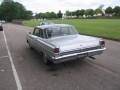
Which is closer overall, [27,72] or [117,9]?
[27,72]

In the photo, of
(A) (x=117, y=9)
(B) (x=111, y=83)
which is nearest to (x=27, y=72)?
A: (B) (x=111, y=83)

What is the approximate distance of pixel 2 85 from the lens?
16.3 feet

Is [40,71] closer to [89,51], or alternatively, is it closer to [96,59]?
[89,51]

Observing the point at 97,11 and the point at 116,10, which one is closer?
the point at 116,10

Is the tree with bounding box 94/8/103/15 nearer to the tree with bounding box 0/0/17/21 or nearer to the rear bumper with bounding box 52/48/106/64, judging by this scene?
the tree with bounding box 0/0/17/21

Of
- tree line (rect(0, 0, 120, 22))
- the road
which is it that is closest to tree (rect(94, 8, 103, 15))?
tree line (rect(0, 0, 120, 22))

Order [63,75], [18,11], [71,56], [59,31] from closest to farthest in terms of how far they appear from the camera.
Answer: [63,75] < [71,56] < [59,31] < [18,11]

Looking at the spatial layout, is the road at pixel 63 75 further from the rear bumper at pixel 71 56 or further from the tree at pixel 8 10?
the tree at pixel 8 10

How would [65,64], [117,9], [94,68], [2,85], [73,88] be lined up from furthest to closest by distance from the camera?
[117,9] → [65,64] → [94,68] → [2,85] → [73,88]

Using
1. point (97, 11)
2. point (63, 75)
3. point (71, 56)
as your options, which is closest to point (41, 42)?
point (71, 56)

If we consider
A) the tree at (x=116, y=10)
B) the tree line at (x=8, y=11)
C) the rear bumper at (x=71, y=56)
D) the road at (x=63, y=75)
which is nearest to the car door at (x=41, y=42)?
the road at (x=63, y=75)

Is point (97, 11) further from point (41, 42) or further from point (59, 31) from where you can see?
point (41, 42)

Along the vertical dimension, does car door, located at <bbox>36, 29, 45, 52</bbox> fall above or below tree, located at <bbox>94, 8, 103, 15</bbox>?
below

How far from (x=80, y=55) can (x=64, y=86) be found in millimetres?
1623
